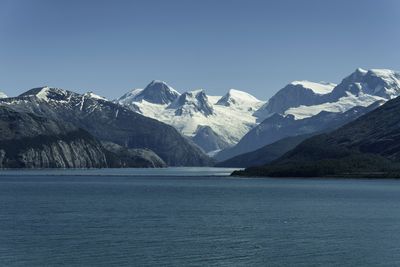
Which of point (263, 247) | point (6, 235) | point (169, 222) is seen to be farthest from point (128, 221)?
point (263, 247)

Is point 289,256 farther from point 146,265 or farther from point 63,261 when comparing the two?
point 63,261

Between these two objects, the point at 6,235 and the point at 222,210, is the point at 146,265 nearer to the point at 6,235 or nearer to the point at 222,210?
the point at 6,235

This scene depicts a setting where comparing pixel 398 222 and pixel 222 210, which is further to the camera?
pixel 222 210

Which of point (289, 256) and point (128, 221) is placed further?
point (128, 221)

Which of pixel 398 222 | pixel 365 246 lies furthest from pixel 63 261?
pixel 398 222

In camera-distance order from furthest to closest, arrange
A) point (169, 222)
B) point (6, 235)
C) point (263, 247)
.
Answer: point (169, 222) → point (6, 235) → point (263, 247)

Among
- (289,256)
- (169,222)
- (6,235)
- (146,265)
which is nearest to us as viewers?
(146,265)

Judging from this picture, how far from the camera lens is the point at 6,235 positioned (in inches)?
5162

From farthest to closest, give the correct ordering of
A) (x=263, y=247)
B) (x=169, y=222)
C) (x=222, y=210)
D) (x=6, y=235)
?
(x=222, y=210) → (x=169, y=222) → (x=6, y=235) → (x=263, y=247)

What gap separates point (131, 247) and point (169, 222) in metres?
38.9

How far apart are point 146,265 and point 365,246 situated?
40.1m

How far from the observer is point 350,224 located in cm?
15788

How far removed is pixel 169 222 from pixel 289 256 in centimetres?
4880

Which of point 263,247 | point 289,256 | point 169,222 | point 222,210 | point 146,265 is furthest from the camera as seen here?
point 222,210
